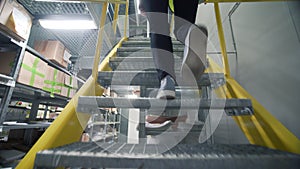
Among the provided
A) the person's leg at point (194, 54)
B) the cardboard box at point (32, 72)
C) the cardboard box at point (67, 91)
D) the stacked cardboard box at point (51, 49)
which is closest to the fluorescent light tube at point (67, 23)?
the stacked cardboard box at point (51, 49)

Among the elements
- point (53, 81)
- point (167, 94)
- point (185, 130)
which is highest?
point (53, 81)

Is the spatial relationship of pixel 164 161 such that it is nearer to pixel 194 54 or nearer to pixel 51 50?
pixel 194 54

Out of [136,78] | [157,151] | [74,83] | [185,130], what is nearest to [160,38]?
[136,78]

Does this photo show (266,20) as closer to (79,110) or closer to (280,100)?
(280,100)

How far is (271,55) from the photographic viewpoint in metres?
0.84

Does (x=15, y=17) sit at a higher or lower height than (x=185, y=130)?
higher

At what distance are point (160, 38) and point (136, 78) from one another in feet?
0.97

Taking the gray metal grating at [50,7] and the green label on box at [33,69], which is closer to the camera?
the green label on box at [33,69]

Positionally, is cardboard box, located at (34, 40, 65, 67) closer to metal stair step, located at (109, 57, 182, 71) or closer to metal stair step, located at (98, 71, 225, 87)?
metal stair step, located at (109, 57, 182, 71)

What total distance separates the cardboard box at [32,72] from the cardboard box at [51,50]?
288 mm

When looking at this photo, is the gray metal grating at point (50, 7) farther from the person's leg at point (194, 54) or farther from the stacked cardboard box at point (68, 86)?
the person's leg at point (194, 54)

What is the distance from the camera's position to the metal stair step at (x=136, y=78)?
0.84m

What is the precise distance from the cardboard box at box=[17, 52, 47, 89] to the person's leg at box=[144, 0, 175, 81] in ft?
4.72

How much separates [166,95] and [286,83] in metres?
0.63
